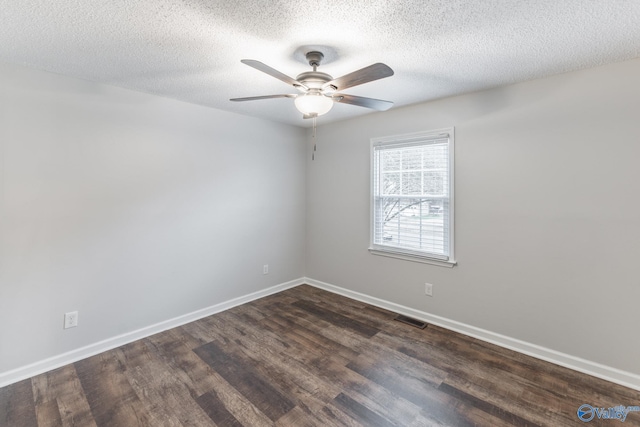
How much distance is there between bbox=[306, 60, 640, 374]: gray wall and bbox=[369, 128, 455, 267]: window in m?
0.12

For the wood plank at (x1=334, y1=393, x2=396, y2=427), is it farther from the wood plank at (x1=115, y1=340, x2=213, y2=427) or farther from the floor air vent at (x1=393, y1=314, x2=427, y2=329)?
the floor air vent at (x1=393, y1=314, x2=427, y2=329)

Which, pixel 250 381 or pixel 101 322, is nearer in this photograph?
pixel 250 381

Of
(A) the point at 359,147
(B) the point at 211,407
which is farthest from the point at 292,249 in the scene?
(B) the point at 211,407

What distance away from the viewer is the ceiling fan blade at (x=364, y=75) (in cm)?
158

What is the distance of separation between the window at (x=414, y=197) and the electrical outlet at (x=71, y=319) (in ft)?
9.95

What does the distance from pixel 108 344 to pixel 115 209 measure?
1224mm

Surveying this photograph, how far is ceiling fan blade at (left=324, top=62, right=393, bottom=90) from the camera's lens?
158 cm

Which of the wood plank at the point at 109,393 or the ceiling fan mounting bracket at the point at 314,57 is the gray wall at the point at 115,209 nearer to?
the wood plank at the point at 109,393

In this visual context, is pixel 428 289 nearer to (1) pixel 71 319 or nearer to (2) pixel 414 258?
(2) pixel 414 258

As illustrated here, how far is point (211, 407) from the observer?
6.23 feet

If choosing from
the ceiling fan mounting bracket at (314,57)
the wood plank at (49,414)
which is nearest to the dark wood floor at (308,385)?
the wood plank at (49,414)

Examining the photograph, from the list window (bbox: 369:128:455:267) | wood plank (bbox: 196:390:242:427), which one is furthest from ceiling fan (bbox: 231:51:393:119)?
wood plank (bbox: 196:390:242:427)

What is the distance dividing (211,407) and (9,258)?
1887mm

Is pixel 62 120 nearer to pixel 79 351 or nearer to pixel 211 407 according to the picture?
pixel 79 351
